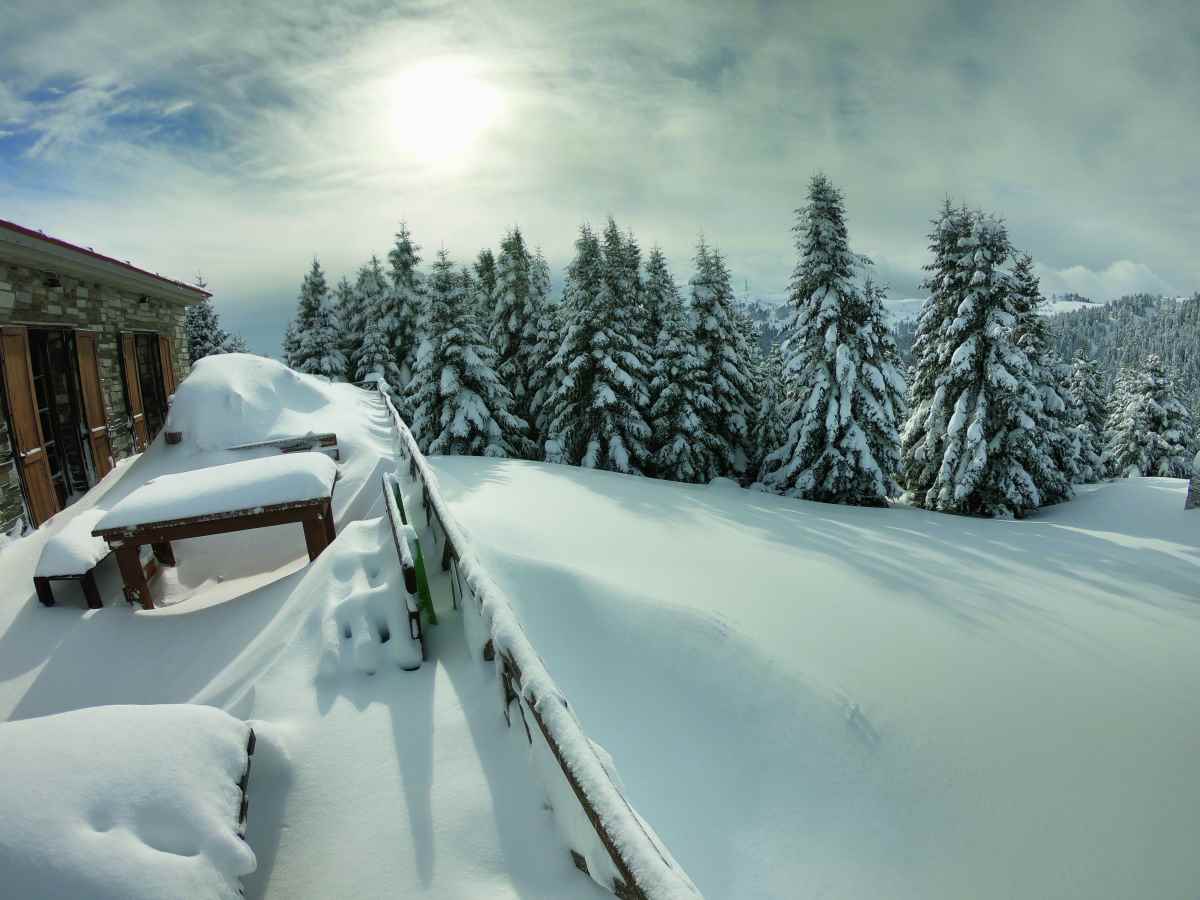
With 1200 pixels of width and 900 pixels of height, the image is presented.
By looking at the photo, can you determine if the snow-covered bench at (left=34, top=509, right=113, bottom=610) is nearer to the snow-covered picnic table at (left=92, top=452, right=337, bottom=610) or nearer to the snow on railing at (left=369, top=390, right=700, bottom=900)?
the snow-covered picnic table at (left=92, top=452, right=337, bottom=610)

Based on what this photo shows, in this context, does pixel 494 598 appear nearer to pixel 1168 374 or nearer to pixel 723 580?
pixel 723 580

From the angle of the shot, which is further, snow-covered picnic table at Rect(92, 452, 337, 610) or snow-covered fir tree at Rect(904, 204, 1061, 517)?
snow-covered fir tree at Rect(904, 204, 1061, 517)

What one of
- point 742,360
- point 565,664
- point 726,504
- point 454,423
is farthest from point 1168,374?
point 565,664

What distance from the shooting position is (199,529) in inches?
191

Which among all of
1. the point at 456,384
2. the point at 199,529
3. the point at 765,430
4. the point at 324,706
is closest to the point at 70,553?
the point at 199,529

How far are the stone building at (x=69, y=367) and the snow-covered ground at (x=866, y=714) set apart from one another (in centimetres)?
586

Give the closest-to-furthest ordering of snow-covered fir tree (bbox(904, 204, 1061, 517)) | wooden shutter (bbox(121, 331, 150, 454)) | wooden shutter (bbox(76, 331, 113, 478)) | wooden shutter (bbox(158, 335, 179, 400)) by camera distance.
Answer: wooden shutter (bbox(76, 331, 113, 478)) < wooden shutter (bbox(121, 331, 150, 454)) < wooden shutter (bbox(158, 335, 179, 400)) < snow-covered fir tree (bbox(904, 204, 1061, 517))

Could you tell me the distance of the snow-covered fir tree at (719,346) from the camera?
23.3 m

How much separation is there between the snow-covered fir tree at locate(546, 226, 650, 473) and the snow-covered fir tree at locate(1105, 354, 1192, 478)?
96.3 ft

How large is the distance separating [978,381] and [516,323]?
1873cm

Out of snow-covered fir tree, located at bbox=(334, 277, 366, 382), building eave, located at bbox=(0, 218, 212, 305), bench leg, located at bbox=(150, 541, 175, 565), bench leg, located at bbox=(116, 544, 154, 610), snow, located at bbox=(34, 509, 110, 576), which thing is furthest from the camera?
snow-covered fir tree, located at bbox=(334, 277, 366, 382)

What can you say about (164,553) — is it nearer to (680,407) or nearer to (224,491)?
(224,491)

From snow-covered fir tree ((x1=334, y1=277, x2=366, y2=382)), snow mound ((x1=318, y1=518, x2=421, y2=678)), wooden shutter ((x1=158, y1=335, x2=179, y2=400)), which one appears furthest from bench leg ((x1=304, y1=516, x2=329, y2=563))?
snow-covered fir tree ((x1=334, y1=277, x2=366, y2=382))

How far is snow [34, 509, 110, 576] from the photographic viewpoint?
503 centimetres
